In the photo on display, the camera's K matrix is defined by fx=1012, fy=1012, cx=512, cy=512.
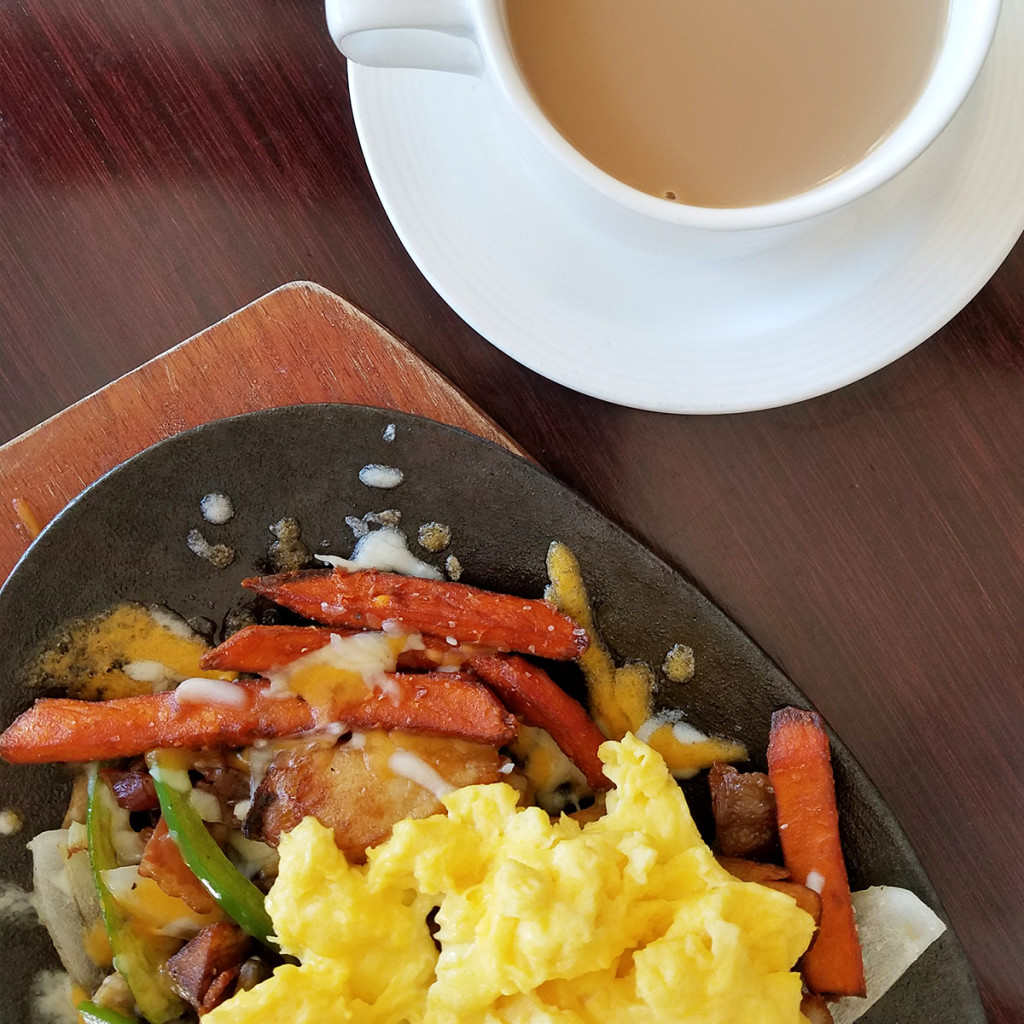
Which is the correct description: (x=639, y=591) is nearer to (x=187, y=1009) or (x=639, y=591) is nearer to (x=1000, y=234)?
(x=1000, y=234)

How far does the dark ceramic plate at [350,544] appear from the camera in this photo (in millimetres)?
937

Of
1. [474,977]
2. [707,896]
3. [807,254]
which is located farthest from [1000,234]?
[474,977]

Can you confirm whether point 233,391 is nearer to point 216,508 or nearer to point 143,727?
point 216,508

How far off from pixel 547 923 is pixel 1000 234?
63 centimetres

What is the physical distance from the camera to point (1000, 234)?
2.56 feet

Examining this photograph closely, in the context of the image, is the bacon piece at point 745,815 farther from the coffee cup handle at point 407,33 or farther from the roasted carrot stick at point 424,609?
the coffee cup handle at point 407,33

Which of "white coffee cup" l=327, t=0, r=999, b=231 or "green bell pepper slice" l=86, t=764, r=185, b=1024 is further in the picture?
"green bell pepper slice" l=86, t=764, r=185, b=1024

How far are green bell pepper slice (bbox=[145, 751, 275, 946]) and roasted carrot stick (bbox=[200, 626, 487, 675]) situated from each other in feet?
0.34

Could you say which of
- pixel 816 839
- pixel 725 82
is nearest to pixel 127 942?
pixel 816 839

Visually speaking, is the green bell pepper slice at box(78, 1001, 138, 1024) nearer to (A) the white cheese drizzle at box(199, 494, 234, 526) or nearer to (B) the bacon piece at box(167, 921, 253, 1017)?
(B) the bacon piece at box(167, 921, 253, 1017)

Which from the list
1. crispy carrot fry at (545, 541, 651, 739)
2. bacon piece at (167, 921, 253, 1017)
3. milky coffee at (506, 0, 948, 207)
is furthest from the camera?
crispy carrot fry at (545, 541, 651, 739)

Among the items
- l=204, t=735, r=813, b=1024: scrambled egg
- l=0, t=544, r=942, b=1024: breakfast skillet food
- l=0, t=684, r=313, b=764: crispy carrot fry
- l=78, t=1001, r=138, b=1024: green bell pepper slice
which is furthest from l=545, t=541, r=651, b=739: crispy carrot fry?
l=78, t=1001, r=138, b=1024: green bell pepper slice

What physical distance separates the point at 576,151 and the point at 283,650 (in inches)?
19.4

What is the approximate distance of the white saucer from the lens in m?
0.78
